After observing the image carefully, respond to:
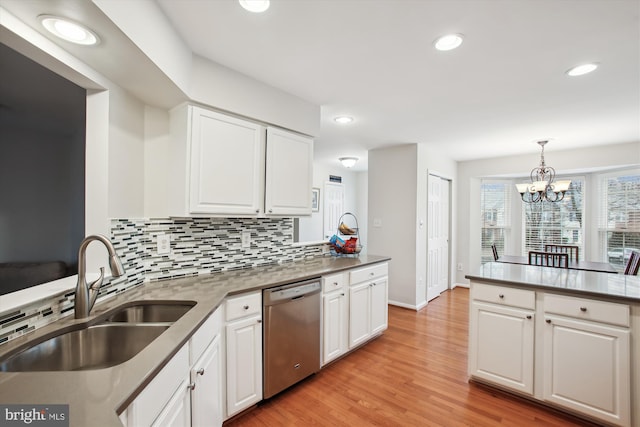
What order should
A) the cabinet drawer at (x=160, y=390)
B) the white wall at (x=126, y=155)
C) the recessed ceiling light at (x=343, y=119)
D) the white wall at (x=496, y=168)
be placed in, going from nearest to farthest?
the cabinet drawer at (x=160, y=390) → the white wall at (x=126, y=155) → the recessed ceiling light at (x=343, y=119) → the white wall at (x=496, y=168)

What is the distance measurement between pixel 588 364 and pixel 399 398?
1288 millimetres

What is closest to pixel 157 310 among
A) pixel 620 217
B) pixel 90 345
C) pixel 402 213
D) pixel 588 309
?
pixel 90 345

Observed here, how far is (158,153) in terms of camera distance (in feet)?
6.54

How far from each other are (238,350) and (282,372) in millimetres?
456

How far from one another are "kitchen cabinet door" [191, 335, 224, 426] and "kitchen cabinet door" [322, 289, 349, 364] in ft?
3.22

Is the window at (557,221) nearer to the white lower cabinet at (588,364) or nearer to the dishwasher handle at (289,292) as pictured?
the white lower cabinet at (588,364)

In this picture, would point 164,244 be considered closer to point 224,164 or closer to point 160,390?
point 224,164

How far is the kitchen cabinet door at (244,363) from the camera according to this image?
174 centimetres

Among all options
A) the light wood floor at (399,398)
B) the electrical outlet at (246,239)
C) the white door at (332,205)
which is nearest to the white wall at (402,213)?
the light wood floor at (399,398)

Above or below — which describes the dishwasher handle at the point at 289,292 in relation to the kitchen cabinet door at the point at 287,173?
below

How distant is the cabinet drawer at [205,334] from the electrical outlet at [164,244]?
688mm

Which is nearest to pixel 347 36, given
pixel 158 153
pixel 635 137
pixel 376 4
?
pixel 376 4

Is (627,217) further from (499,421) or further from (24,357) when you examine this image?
(24,357)

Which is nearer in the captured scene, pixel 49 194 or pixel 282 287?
pixel 49 194
